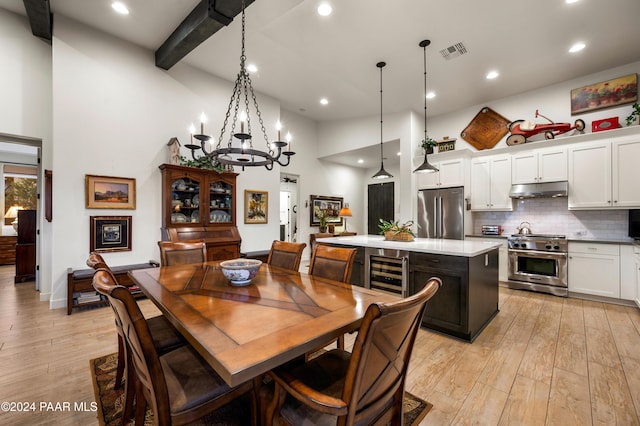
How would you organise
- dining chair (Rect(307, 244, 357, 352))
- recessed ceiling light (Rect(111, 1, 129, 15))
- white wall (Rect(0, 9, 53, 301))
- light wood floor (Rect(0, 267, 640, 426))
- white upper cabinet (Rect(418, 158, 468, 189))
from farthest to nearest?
white upper cabinet (Rect(418, 158, 468, 189)) → white wall (Rect(0, 9, 53, 301)) → recessed ceiling light (Rect(111, 1, 129, 15)) → dining chair (Rect(307, 244, 357, 352)) → light wood floor (Rect(0, 267, 640, 426))

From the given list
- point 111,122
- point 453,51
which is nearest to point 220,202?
point 111,122

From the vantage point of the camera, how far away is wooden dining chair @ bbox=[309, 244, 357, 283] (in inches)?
83.8

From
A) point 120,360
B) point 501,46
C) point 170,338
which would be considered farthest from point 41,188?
point 501,46

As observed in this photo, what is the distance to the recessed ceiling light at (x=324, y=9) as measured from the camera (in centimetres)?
313

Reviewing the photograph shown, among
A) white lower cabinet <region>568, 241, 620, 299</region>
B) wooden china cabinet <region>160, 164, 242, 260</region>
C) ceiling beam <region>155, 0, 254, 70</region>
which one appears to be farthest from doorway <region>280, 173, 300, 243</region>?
white lower cabinet <region>568, 241, 620, 299</region>

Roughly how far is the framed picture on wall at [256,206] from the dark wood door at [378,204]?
14.1 feet

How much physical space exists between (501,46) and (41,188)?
7.01m

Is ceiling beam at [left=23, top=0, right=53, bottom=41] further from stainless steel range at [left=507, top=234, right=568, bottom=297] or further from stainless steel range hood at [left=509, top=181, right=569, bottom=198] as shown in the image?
stainless steel range at [left=507, top=234, right=568, bottom=297]

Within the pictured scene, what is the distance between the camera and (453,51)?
392 cm

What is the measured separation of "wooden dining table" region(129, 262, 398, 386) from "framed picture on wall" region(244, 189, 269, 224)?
10.8ft

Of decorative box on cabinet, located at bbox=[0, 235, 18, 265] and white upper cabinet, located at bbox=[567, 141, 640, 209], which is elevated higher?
white upper cabinet, located at bbox=[567, 141, 640, 209]

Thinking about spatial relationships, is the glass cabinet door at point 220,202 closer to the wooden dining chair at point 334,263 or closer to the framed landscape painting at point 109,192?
the framed landscape painting at point 109,192

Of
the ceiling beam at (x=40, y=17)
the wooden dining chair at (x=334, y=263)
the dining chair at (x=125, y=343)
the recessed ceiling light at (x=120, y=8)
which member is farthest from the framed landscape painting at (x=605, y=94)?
the ceiling beam at (x=40, y=17)

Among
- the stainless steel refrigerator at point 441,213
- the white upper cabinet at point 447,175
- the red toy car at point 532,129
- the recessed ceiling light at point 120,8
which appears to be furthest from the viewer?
the white upper cabinet at point 447,175
